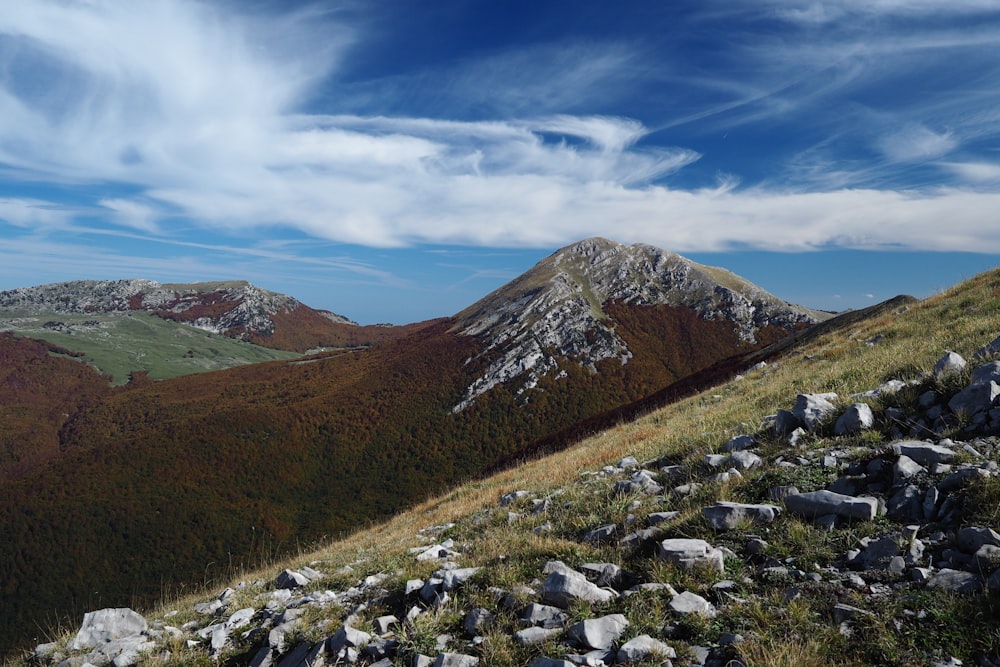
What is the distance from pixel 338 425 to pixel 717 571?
11222cm

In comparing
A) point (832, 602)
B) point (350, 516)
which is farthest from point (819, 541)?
point (350, 516)

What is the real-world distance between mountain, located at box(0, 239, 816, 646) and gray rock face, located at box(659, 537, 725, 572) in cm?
5545

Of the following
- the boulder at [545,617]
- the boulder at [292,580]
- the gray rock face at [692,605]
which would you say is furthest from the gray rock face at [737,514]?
the boulder at [292,580]

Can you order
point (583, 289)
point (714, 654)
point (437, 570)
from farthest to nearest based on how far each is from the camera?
1. point (583, 289)
2. point (437, 570)
3. point (714, 654)

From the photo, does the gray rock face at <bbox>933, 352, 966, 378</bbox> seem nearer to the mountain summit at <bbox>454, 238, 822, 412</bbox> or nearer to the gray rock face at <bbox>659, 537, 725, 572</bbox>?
the gray rock face at <bbox>659, 537, 725, 572</bbox>

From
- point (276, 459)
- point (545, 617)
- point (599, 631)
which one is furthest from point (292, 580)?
point (276, 459)

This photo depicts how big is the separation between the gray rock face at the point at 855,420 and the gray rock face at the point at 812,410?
16.1 inches

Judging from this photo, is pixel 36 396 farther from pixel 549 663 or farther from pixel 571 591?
pixel 549 663

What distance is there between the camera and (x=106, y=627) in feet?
Answer: 25.6

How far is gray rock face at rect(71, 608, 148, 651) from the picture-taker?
746cm

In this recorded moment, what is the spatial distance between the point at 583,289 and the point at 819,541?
468ft

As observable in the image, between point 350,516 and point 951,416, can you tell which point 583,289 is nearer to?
point 350,516

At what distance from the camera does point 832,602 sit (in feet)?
14.7

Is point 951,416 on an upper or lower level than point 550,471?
upper
